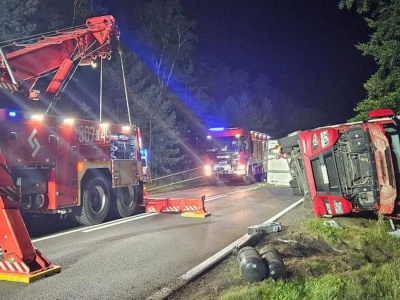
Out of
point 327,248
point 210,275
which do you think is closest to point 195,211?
point 327,248

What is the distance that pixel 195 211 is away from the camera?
11.8m

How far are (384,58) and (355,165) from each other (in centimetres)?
795

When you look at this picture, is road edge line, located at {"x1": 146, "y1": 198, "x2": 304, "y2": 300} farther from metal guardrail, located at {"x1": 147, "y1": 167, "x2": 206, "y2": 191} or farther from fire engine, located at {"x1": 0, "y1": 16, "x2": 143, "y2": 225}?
metal guardrail, located at {"x1": 147, "y1": 167, "x2": 206, "y2": 191}

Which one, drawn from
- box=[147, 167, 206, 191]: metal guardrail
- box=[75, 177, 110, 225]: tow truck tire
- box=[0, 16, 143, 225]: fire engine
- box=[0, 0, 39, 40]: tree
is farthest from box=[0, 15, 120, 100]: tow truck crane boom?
box=[147, 167, 206, 191]: metal guardrail

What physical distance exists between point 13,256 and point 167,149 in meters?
19.7

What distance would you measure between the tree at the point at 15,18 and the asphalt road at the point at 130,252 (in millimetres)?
9473

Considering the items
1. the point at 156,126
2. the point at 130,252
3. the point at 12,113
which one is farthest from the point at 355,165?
the point at 156,126

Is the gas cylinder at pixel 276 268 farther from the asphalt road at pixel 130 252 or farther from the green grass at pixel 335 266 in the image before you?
the asphalt road at pixel 130 252

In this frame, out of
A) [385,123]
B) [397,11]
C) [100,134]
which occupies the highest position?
[397,11]

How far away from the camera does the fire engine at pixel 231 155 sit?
947 inches

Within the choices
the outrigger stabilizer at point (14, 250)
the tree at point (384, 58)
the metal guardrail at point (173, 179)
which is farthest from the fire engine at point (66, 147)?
the metal guardrail at point (173, 179)

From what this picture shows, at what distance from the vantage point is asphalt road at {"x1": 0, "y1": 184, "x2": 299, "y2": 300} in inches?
219

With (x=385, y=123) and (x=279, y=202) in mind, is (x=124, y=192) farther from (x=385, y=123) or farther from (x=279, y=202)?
(x=385, y=123)

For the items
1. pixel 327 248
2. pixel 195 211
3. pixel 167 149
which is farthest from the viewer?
pixel 167 149
